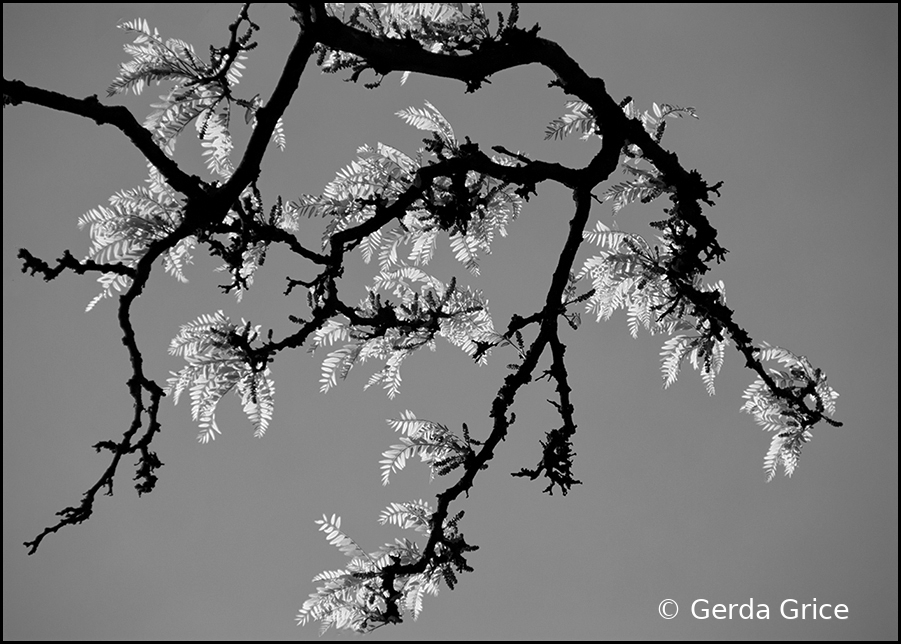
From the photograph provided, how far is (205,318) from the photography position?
121 inches

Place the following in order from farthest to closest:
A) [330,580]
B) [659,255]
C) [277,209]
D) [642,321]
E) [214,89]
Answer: [642,321] → [659,255] → [330,580] → [277,209] → [214,89]

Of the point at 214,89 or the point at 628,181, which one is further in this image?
the point at 628,181

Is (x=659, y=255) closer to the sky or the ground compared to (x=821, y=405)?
closer to the sky

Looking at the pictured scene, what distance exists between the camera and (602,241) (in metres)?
3.99

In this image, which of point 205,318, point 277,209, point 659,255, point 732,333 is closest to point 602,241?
point 659,255

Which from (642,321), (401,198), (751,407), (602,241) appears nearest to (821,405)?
(751,407)

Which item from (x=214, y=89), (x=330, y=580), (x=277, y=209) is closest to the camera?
(x=214, y=89)

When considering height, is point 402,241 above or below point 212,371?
above

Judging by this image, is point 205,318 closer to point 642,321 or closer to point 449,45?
point 449,45

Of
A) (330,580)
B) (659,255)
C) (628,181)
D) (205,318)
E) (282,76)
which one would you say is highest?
(628,181)

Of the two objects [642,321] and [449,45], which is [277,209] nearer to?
[449,45]

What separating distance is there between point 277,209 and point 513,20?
4.53 feet

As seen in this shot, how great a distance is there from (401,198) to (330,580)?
6.97ft

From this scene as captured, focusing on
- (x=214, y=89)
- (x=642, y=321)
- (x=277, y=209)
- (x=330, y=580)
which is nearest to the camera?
(x=214, y=89)
